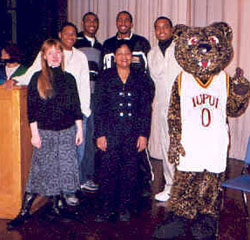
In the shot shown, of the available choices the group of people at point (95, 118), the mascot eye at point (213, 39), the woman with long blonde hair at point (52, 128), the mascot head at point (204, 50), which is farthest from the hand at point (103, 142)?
the mascot eye at point (213, 39)

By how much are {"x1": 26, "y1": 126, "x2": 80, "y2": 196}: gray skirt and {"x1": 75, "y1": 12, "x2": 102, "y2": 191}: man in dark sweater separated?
0.84m

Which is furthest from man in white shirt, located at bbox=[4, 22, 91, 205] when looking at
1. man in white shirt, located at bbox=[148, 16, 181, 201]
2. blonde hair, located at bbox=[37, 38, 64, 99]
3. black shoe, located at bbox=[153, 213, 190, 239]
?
black shoe, located at bbox=[153, 213, 190, 239]

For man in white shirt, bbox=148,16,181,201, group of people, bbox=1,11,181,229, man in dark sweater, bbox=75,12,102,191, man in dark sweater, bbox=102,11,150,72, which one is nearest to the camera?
group of people, bbox=1,11,181,229

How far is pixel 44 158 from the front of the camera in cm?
358

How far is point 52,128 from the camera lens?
11.6 feet

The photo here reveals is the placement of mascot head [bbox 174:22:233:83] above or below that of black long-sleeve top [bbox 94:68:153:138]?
above

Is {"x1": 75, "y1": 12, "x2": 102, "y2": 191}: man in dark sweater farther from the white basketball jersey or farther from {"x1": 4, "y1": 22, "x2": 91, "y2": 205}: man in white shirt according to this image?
the white basketball jersey

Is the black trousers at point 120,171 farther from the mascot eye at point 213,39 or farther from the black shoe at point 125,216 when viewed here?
the mascot eye at point 213,39

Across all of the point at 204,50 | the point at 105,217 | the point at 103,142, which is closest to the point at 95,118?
the point at 103,142

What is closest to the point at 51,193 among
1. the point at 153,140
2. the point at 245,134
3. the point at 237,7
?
the point at 153,140

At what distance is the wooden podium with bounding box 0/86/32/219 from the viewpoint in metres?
3.67

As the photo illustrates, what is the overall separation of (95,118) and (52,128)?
0.42 meters

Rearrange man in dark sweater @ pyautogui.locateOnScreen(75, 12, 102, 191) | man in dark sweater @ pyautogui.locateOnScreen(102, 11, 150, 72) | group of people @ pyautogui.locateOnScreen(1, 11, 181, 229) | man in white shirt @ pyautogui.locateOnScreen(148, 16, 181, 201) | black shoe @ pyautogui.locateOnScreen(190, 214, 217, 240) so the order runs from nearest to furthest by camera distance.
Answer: black shoe @ pyautogui.locateOnScreen(190, 214, 217, 240) → group of people @ pyautogui.locateOnScreen(1, 11, 181, 229) → man in white shirt @ pyautogui.locateOnScreen(148, 16, 181, 201) → man in dark sweater @ pyautogui.locateOnScreen(102, 11, 150, 72) → man in dark sweater @ pyautogui.locateOnScreen(75, 12, 102, 191)

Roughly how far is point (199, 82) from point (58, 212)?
63.7 inches
